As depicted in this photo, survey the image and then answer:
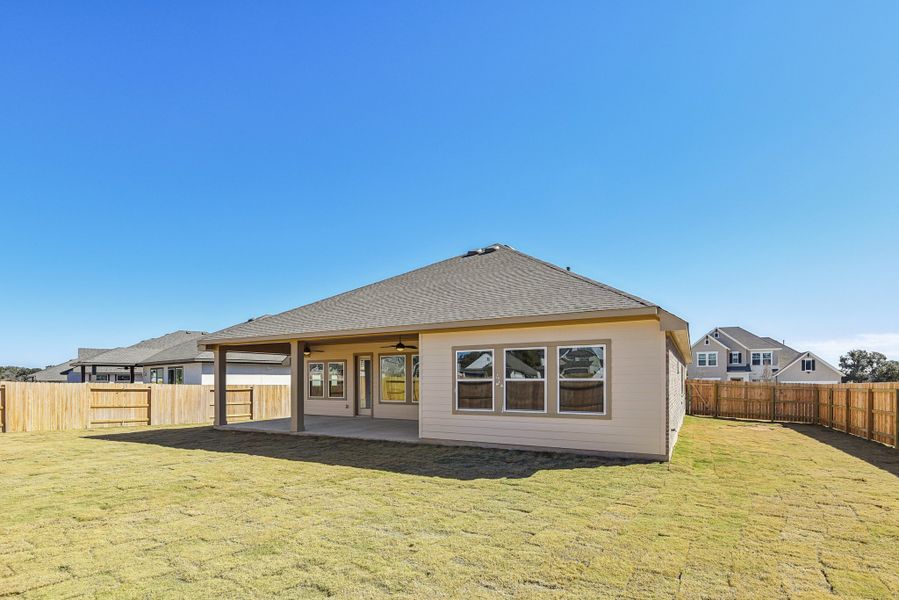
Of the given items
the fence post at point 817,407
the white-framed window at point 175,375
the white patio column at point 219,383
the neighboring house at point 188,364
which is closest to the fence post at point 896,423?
the fence post at point 817,407

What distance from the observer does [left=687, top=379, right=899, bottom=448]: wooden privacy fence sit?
12023 mm

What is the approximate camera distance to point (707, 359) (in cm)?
4366

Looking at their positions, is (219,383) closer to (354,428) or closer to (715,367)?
(354,428)

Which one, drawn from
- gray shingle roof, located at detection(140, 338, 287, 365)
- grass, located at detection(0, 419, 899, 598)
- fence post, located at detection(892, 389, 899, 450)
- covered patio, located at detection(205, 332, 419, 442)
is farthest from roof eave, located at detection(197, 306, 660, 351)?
gray shingle roof, located at detection(140, 338, 287, 365)

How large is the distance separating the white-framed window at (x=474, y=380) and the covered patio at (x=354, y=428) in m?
1.52

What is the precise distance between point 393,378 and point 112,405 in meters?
9.33

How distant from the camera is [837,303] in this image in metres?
28.1

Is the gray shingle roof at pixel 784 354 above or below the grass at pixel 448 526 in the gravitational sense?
below

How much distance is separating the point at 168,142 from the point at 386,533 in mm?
17901

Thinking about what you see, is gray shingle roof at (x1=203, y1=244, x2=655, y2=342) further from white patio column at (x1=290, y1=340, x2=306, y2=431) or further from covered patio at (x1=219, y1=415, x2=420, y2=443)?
covered patio at (x1=219, y1=415, x2=420, y2=443)

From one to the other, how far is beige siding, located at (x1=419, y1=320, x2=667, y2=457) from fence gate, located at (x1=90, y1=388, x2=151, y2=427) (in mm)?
11595

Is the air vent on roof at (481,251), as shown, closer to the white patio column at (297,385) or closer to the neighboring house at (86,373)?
the white patio column at (297,385)

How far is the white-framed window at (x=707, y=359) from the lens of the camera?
43478mm

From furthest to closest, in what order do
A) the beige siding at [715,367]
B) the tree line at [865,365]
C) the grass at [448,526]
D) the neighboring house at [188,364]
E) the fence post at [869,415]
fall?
the tree line at [865,365], the beige siding at [715,367], the neighboring house at [188,364], the fence post at [869,415], the grass at [448,526]
